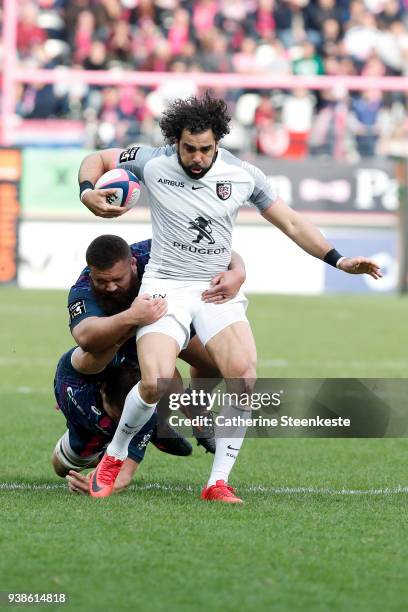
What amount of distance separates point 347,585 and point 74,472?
7.15 ft

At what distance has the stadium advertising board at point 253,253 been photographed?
18062 millimetres

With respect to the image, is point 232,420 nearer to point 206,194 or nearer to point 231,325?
point 231,325

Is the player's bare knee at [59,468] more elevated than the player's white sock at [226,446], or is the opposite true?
the player's white sock at [226,446]

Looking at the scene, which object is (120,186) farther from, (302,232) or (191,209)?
(302,232)

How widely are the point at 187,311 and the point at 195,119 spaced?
94cm

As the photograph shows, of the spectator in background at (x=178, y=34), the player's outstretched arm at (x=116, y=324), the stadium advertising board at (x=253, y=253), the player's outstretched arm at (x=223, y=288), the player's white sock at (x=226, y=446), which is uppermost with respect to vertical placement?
the spectator in background at (x=178, y=34)

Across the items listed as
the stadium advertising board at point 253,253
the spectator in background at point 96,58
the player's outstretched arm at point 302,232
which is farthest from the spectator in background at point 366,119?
the player's outstretched arm at point 302,232

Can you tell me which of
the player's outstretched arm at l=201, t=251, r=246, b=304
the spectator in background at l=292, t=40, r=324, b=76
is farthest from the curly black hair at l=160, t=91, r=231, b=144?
the spectator in background at l=292, t=40, r=324, b=76

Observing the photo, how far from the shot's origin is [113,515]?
5.73 meters

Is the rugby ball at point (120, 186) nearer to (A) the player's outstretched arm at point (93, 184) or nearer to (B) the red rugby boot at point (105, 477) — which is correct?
(A) the player's outstretched arm at point (93, 184)

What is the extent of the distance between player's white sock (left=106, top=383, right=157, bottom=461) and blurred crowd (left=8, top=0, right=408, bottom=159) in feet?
44.2

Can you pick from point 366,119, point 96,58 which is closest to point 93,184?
point 366,119

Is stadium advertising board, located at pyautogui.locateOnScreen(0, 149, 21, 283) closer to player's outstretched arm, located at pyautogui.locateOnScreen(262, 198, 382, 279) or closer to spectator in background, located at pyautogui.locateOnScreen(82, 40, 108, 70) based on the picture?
spectator in background, located at pyautogui.locateOnScreen(82, 40, 108, 70)

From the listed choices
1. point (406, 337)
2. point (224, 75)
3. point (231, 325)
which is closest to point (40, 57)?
point (224, 75)
